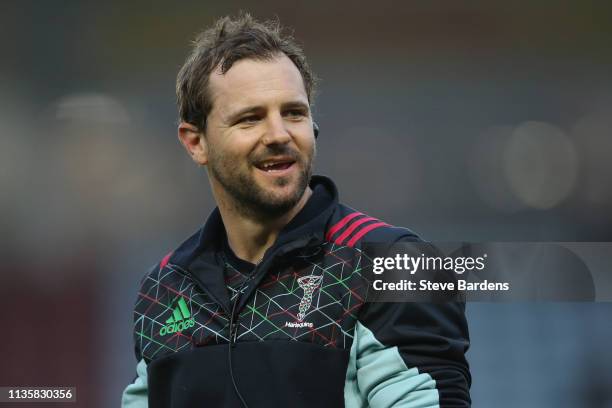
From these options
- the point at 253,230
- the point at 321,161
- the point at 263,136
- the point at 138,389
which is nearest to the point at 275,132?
the point at 263,136

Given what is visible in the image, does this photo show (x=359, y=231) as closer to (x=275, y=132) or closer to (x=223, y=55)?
(x=275, y=132)

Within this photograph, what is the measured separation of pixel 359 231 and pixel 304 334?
0.64 feet

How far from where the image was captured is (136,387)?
145 centimetres

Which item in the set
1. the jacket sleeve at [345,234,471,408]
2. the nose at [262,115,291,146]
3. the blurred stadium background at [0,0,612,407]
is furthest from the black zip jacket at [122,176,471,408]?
the blurred stadium background at [0,0,612,407]

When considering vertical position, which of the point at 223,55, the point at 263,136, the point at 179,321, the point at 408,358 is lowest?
the point at 408,358

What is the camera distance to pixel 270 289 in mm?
1328

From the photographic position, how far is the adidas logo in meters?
1.37

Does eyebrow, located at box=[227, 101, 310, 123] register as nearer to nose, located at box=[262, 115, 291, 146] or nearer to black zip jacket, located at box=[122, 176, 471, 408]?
nose, located at box=[262, 115, 291, 146]

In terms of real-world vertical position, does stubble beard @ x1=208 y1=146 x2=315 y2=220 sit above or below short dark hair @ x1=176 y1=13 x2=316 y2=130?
below

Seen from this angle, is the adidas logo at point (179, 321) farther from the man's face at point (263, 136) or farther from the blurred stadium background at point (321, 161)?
the blurred stadium background at point (321, 161)

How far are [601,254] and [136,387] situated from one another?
1388 millimetres

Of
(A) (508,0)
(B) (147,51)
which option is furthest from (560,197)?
(B) (147,51)

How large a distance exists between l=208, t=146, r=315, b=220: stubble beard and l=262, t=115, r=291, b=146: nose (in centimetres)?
2

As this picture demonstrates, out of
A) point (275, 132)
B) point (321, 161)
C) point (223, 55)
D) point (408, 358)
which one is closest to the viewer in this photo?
point (408, 358)
